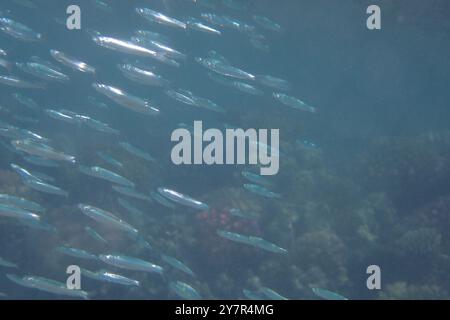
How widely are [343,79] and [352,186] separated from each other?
27121 millimetres

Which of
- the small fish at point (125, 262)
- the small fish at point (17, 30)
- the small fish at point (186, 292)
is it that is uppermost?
the small fish at point (17, 30)

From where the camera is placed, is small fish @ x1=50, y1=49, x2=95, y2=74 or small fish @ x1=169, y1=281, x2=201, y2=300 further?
small fish @ x1=50, y1=49, x2=95, y2=74

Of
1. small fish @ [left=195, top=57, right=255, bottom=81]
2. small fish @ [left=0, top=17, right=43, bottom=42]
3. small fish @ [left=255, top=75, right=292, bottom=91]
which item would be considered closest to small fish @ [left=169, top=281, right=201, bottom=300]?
Result: small fish @ [left=195, top=57, right=255, bottom=81]

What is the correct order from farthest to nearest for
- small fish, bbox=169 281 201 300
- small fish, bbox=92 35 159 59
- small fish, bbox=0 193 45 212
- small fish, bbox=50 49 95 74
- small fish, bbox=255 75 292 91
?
small fish, bbox=255 75 292 91 < small fish, bbox=50 49 95 74 < small fish, bbox=92 35 159 59 < small fish, bbox=0 193 45 212 < small fish, bbox=169 281 201 300

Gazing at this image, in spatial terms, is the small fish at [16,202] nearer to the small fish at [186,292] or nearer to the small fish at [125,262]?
the small fish at [125,262]

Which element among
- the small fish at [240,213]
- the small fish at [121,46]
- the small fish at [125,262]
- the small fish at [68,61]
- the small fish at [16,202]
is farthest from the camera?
the small fish at [68,61]

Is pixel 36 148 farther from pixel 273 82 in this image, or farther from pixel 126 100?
pixel 273 82

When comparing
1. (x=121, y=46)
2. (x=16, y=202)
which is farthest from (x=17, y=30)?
(x=16, y=202)

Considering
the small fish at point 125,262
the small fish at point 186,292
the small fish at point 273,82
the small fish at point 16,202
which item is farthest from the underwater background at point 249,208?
the small fish at point 273,82

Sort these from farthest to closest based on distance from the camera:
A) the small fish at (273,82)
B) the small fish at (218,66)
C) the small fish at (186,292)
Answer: the small fish at (273,82) → the small fish at (218,66) → the small fish at (186,292)

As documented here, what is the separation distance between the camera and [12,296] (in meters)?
8.88

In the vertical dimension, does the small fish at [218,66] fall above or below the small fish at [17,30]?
below

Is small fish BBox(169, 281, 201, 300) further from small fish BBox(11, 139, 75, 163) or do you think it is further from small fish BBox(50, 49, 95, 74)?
small fish BBox(50, 49, 95, 74)
